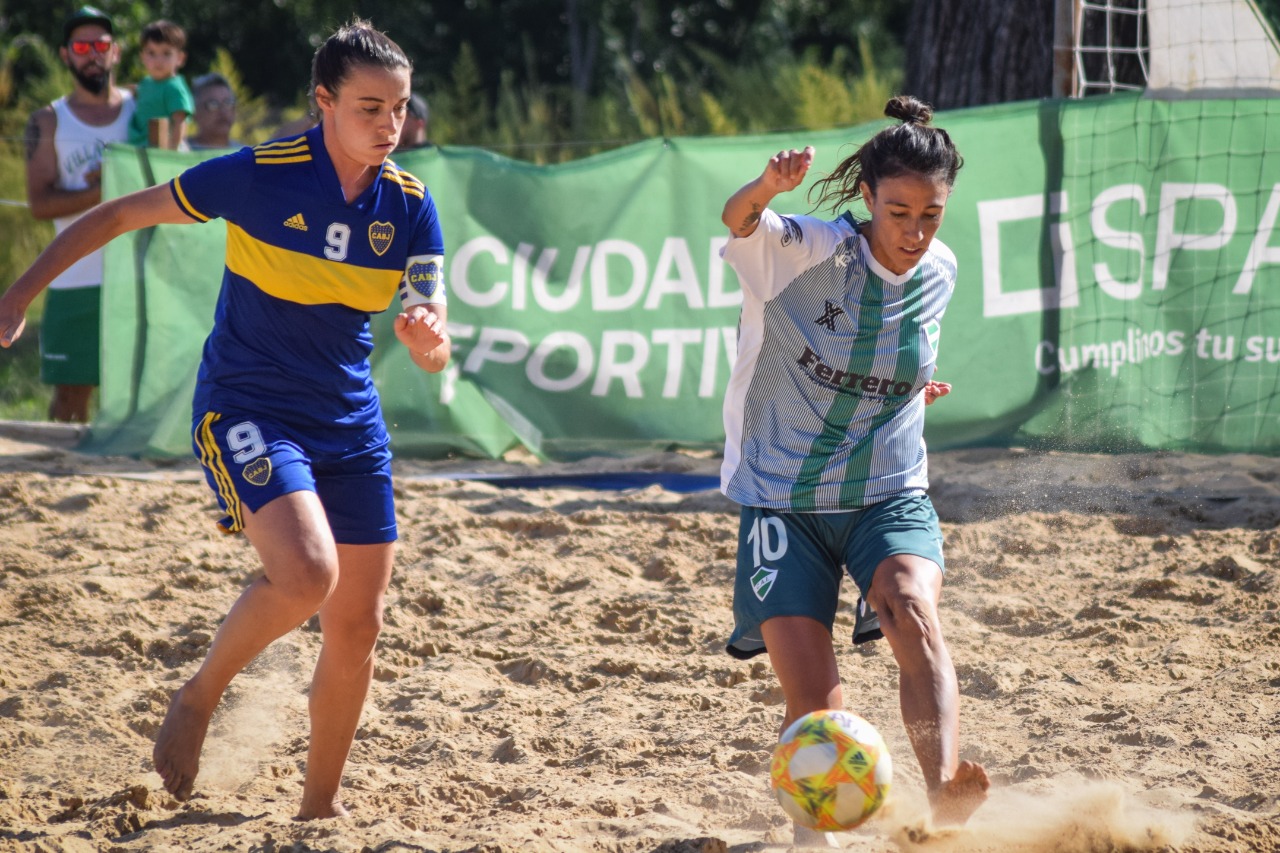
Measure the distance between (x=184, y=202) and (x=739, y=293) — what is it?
4.63 metres

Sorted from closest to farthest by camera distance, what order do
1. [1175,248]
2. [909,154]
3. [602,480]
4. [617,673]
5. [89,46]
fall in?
[909,154], [617,673], [602,480], [1175,248], [89,46]

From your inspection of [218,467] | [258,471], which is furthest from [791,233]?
[218,467]

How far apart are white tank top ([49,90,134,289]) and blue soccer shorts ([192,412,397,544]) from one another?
5.18m

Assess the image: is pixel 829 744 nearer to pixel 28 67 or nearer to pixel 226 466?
pixel 226 466

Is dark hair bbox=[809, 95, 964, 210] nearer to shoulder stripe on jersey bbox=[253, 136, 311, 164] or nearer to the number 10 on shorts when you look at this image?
the number 10 on shorts

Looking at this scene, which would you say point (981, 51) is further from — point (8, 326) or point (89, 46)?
point (8, 326)

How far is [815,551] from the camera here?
3307 mm

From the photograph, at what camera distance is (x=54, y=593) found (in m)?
5.29

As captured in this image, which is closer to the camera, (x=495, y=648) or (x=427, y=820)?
(x=427, y=820)

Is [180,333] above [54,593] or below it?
above


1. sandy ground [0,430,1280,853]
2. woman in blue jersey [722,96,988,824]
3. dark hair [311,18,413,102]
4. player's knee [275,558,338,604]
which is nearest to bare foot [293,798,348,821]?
sandy ground [0,430,1280,853]

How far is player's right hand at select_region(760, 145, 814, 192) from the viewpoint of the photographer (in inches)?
119

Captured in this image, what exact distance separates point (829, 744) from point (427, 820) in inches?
46.9

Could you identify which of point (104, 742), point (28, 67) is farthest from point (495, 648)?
point (28, 67)
